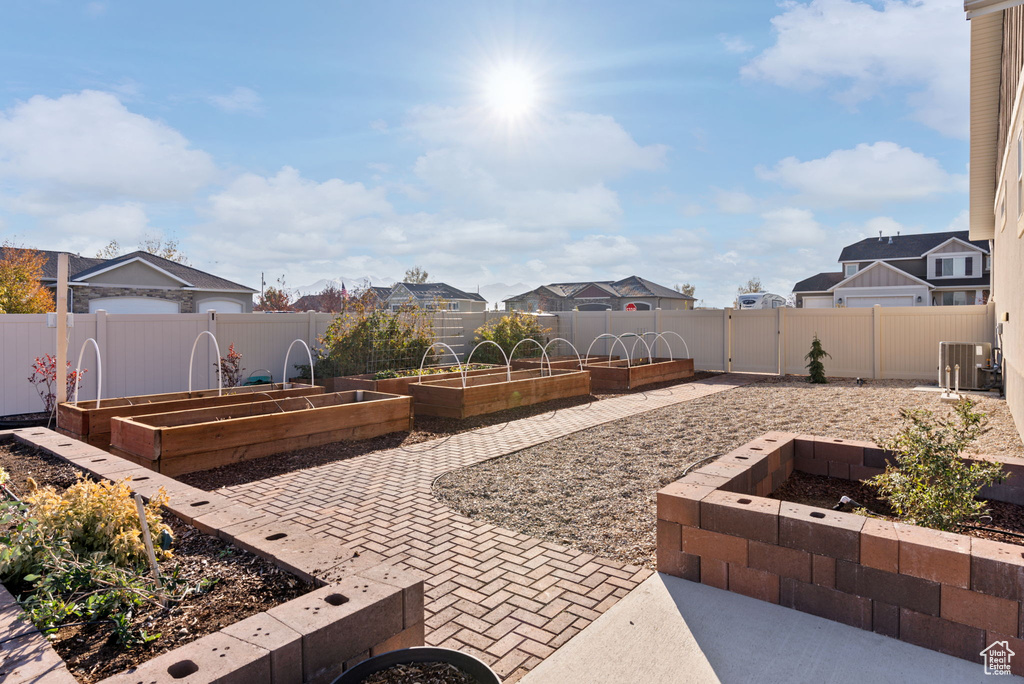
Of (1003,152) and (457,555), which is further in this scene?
(1003,152)

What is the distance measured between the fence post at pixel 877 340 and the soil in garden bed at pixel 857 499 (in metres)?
11.1

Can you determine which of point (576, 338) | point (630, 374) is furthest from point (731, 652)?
point (576, 338)

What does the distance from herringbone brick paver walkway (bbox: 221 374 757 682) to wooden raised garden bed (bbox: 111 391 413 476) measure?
78 centimetres

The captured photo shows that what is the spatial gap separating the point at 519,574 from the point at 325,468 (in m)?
3.17

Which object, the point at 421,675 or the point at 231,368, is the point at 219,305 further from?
the point at 421,675

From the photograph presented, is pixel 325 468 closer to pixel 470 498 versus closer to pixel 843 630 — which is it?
pixel 470 498

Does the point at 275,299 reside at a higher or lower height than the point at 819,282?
lower

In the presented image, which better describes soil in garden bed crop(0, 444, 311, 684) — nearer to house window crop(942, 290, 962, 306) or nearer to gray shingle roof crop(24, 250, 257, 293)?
gray shingle roof crop(24, 250, 257, 293)

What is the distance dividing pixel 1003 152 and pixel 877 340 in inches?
227

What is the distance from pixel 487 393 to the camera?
339 inches

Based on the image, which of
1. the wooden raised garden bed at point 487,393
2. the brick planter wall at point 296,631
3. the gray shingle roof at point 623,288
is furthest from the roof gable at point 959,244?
the brick planter wall at point 296,631

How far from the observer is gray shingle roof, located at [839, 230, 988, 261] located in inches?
1302

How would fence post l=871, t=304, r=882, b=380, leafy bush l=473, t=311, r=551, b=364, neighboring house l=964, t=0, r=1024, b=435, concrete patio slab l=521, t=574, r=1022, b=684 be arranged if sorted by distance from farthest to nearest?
leafy bush l=473, t=311, r=551, b=364
fence post l=871, t=304, r=882, b=380
neighboring house l=964, t=0, r=1024, b=435
concrete patio slab l=521, t=574, r=1022, b=684

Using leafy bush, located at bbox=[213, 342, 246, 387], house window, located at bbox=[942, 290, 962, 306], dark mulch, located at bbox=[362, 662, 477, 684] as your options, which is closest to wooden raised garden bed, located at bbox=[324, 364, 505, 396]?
leafy bush, located at bbox=[213, 342, 246, 387]
